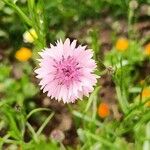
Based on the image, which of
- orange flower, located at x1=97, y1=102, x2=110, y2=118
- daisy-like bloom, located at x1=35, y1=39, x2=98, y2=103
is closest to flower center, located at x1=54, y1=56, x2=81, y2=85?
daisy-like bloom, located at x1=35, y1=39, x2=98, y2=103

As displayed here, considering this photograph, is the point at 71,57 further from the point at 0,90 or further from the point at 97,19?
the point at 97,19

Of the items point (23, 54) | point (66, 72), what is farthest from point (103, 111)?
point (66, 72)

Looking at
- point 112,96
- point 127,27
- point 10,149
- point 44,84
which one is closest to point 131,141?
point 112,96

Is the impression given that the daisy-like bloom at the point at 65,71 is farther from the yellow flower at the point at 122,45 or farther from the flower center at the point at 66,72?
the yellow flower at the point at 122,45

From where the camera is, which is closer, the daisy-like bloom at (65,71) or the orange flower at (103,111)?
the daisy-like bloom at (65,71)

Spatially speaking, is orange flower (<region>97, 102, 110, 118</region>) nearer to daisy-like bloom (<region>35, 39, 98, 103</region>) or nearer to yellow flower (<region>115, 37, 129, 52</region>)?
yellow flower (<region>115, 37, 129, 52</region>)

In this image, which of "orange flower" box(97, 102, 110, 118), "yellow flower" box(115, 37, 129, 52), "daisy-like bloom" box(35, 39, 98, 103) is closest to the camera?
"daisy-like bloom" box(35, 39, 98, 103)

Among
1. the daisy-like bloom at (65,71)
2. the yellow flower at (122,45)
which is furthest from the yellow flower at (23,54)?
the daisy-like bloom at (65,71)

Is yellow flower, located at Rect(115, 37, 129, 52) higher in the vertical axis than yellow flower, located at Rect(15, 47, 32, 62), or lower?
higher
